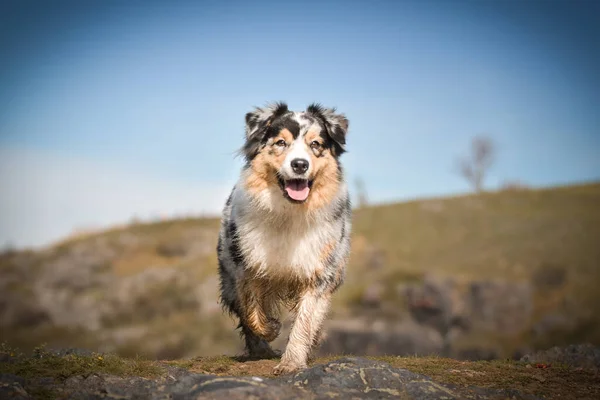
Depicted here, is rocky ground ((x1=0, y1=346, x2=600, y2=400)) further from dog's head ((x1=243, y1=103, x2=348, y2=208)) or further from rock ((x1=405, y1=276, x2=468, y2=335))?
rock ((x1=405, y1=276, x2=468, y2=335))

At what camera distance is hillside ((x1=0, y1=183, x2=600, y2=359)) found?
34.3m

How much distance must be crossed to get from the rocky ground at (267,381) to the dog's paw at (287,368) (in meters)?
0.14

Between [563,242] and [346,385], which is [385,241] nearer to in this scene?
[563,242]

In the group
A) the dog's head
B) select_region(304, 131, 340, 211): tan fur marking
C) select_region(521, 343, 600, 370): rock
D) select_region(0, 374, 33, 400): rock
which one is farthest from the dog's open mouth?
select_region(521, 343, 600, 370): rock

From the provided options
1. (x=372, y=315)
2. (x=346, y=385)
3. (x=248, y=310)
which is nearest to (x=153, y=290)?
(x=372, y=315)

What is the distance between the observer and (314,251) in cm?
866

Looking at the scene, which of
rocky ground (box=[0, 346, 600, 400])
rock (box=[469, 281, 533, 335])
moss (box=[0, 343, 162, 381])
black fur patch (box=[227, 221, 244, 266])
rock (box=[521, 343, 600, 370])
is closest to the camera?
rocky ground (box=[0, 346, 600, 400])

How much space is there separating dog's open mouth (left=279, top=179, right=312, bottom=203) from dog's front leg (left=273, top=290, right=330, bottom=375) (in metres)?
1.51

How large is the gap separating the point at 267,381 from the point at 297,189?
291 centimetres

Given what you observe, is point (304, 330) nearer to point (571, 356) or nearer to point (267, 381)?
point (267, 381)

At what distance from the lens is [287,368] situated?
26.3 ft

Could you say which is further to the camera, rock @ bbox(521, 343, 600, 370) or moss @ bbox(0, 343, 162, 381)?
rock @ bbox(521, 343, 600, 370)

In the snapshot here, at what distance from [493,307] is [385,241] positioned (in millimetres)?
11736

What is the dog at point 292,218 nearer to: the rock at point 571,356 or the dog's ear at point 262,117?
the dog's ear at point 262,117
